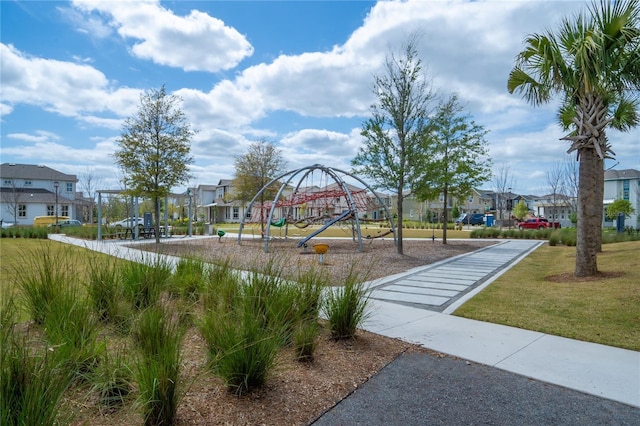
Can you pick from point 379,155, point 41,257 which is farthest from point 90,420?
point 379,155

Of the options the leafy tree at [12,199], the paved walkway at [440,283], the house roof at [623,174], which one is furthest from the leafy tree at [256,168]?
the house roof at [623,174]

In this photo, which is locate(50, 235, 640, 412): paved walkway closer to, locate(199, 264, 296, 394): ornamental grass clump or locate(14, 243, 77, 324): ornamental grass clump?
locate(14, 243, 77, 324): ornamental grass clump

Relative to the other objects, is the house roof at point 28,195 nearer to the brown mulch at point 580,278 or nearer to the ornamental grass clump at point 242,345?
the ornamental grass clump at point 242,345

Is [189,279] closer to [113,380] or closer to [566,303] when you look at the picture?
[113,380]

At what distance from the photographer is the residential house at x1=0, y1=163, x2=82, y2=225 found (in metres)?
41.6

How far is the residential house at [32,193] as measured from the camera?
136 ft

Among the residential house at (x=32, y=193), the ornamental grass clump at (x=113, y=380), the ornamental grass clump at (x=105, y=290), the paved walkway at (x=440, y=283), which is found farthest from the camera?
the residential house at (x=32, y=193)

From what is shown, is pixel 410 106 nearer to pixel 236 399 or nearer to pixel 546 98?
pixel 546 98

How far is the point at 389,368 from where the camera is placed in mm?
3904

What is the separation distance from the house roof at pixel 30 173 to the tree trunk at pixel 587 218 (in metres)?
55.4

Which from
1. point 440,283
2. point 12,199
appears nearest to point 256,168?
point 440,283

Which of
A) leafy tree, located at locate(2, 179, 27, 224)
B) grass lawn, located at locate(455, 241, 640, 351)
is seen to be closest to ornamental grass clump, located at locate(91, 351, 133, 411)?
grass lawn, located at locate(455, 241, 640, 351)

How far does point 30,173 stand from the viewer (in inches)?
1873

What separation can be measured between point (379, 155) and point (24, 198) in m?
45.3
